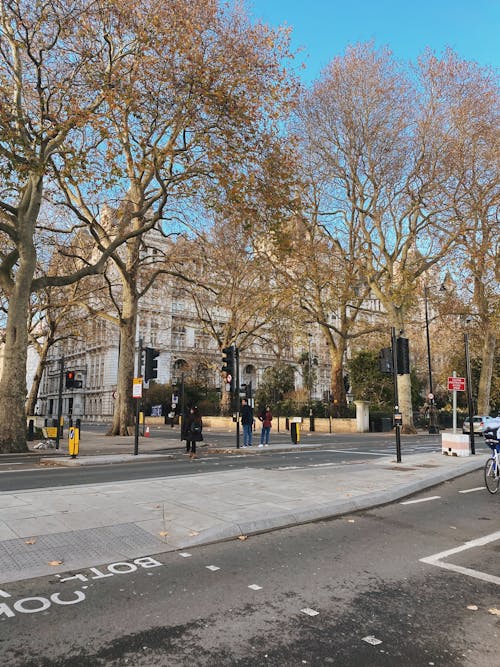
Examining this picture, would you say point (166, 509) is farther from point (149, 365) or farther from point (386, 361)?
point (149, 365)

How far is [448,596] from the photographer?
4.45m

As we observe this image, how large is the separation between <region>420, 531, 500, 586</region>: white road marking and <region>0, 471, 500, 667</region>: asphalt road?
0.11 feet

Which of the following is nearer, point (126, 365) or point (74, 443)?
point (74, 443)

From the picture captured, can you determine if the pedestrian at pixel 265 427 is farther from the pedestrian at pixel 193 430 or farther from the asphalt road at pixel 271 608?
the asphalt road at pixel 271 608

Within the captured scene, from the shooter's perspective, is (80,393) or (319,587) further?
(80,393)

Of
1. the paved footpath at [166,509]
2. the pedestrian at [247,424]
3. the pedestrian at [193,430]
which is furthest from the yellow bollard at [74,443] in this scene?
the pedestrian at [247,424]

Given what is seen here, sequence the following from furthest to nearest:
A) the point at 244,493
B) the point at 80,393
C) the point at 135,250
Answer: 1. the point at 80,393
2. the point at 135,250
3. the point at 244,493

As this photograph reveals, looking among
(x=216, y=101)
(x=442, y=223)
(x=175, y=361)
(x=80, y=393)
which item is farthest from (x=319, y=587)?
(x=80, y=393)

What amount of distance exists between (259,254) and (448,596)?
94.5ft

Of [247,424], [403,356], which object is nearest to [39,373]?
[247,424]

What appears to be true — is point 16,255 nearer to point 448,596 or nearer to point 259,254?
point 259,254

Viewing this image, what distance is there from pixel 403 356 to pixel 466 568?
1035 centimetres

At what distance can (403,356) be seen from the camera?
15.2m

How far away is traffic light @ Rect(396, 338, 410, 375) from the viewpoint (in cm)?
1512
